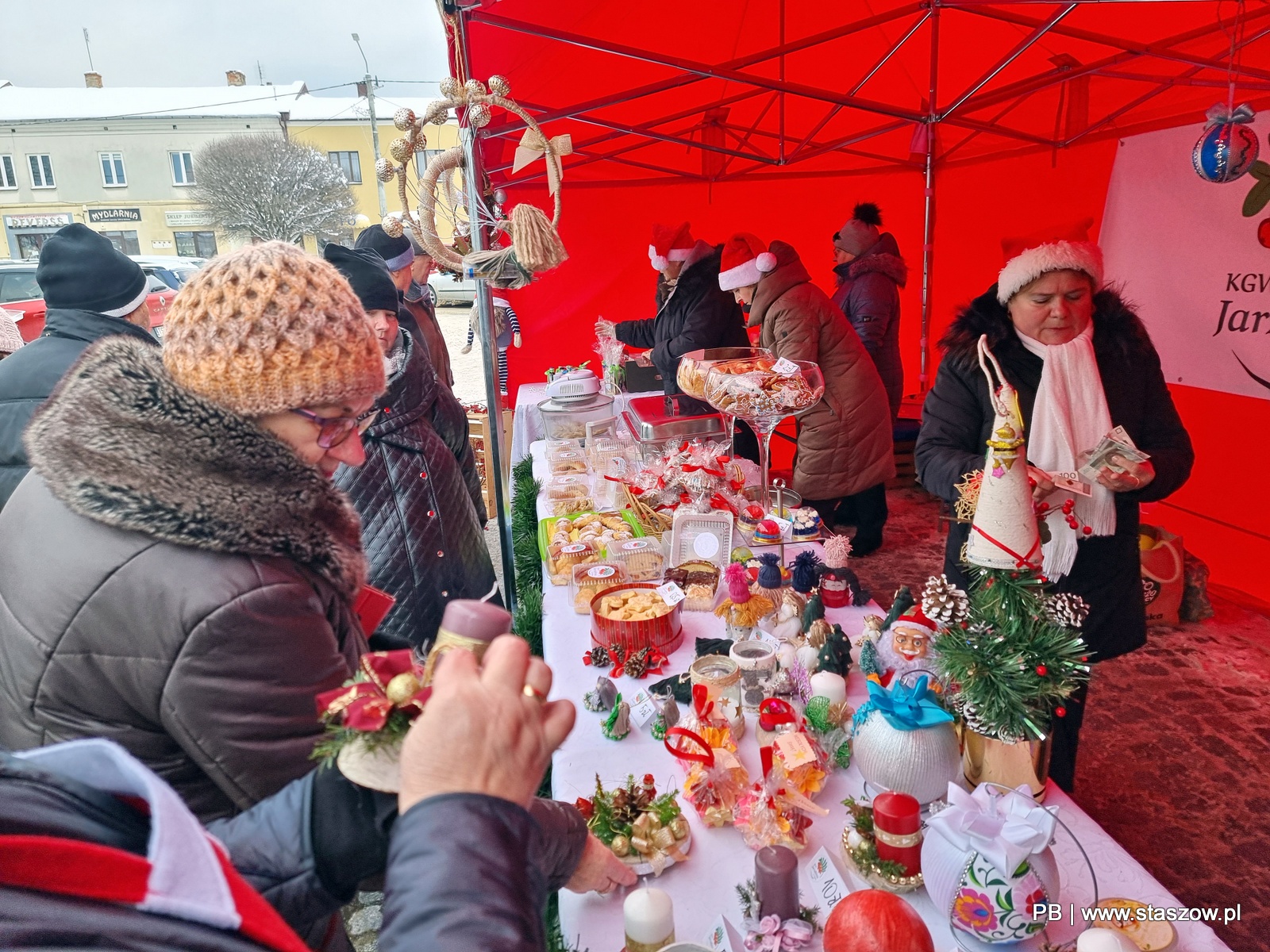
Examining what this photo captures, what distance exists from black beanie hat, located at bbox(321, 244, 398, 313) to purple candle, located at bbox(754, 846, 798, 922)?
2.04 m

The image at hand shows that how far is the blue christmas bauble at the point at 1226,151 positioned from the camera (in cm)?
297

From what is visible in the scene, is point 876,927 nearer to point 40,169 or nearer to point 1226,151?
point 1226,151

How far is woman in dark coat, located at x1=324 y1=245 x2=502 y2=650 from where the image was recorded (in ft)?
7.77

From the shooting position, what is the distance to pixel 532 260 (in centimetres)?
244

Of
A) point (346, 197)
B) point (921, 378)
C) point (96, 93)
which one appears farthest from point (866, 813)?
point (96, 93)

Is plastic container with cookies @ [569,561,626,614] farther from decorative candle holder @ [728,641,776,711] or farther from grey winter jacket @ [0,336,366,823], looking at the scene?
grey winter jacket @ [0,336,366,823]

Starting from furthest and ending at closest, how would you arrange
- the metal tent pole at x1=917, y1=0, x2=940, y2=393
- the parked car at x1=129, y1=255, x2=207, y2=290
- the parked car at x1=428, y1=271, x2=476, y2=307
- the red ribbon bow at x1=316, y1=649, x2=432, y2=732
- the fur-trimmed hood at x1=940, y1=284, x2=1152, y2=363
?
the parked car at x1=428, y1=271, x2=476, y2=307 < the parked car at x1=129, y1=255, x2=207, y2=290 < the metal tent pole at x1=917, y1=0, x2=940, y2=393 < the fur-trimmed hood at x1=940, y1=284, x2=1152, y2=363 < the red ribbon bow at x1=316, y1=649, x2=432, y2=732

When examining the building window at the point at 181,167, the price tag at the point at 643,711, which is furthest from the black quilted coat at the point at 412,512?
the building window at the point at 181,167

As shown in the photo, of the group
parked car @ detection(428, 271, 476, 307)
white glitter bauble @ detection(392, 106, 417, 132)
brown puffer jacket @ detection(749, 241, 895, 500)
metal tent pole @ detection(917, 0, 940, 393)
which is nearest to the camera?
white glitter bauble @ detection(392, 106, 417, 132)

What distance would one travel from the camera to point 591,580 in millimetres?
2309

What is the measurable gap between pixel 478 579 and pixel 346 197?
19.5 metres

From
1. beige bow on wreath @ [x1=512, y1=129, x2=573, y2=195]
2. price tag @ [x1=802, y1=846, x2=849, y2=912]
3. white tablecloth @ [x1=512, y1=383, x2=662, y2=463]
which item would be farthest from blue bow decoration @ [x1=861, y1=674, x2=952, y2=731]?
white tablecloth @ [x1=512, y1=383, x2=662, y2=463]

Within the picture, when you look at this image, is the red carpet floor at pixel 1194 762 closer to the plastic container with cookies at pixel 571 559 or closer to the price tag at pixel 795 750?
the price tag at pixel 795 750

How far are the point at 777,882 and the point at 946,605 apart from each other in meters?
0.58
